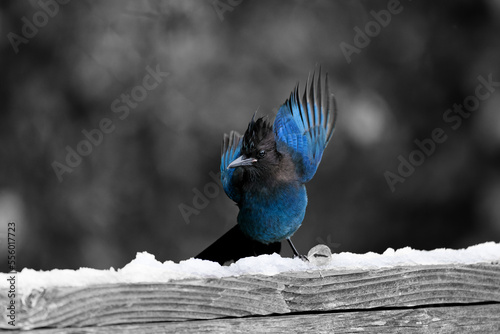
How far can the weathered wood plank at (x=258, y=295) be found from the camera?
144cm

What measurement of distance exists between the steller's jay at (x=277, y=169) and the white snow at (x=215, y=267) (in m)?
1.22

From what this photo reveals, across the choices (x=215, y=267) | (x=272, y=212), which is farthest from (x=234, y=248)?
(x=215, y=267)

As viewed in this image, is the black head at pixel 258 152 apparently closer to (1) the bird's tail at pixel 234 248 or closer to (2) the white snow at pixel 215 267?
(1) the bird's tail at pixel 234 248

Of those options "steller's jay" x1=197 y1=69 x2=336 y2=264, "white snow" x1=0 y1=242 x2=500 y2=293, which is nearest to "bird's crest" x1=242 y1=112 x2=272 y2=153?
"steller's jay" x1=197 y1=69 x2=336 y2=264

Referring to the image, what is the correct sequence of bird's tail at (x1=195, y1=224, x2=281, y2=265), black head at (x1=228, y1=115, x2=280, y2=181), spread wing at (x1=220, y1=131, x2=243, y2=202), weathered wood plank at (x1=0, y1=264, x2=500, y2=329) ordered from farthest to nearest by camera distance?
1. spread wing at (x1=220, y1=131, x2=243, y2=202)
2. black head at (x1=228, y1=115, x2=280, y2=181)
3. bird's tail at (x1=195, y1=224, x2=281, y2=265)
4. weathered wood plank at (x1=0, y1=264, x2=500, y2=329)

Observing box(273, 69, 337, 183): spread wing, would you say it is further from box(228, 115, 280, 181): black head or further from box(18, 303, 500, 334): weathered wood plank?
box(18, 303, 500, 334): weathered wood plank

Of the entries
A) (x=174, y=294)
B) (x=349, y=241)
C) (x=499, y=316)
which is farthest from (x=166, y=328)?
(x=349, y=241)

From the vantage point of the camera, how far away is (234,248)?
300 centimetres

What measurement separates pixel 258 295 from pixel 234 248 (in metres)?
1.44

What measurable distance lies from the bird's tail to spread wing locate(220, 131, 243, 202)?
0.89 feet

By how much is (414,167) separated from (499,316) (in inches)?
118

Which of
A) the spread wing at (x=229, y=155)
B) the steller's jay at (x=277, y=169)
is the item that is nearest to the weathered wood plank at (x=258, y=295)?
the steller's jay at (x=277, y=169)

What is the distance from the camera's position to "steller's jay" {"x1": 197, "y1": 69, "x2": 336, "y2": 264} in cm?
304

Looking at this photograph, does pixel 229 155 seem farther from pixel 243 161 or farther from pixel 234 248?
pixel 234 248
